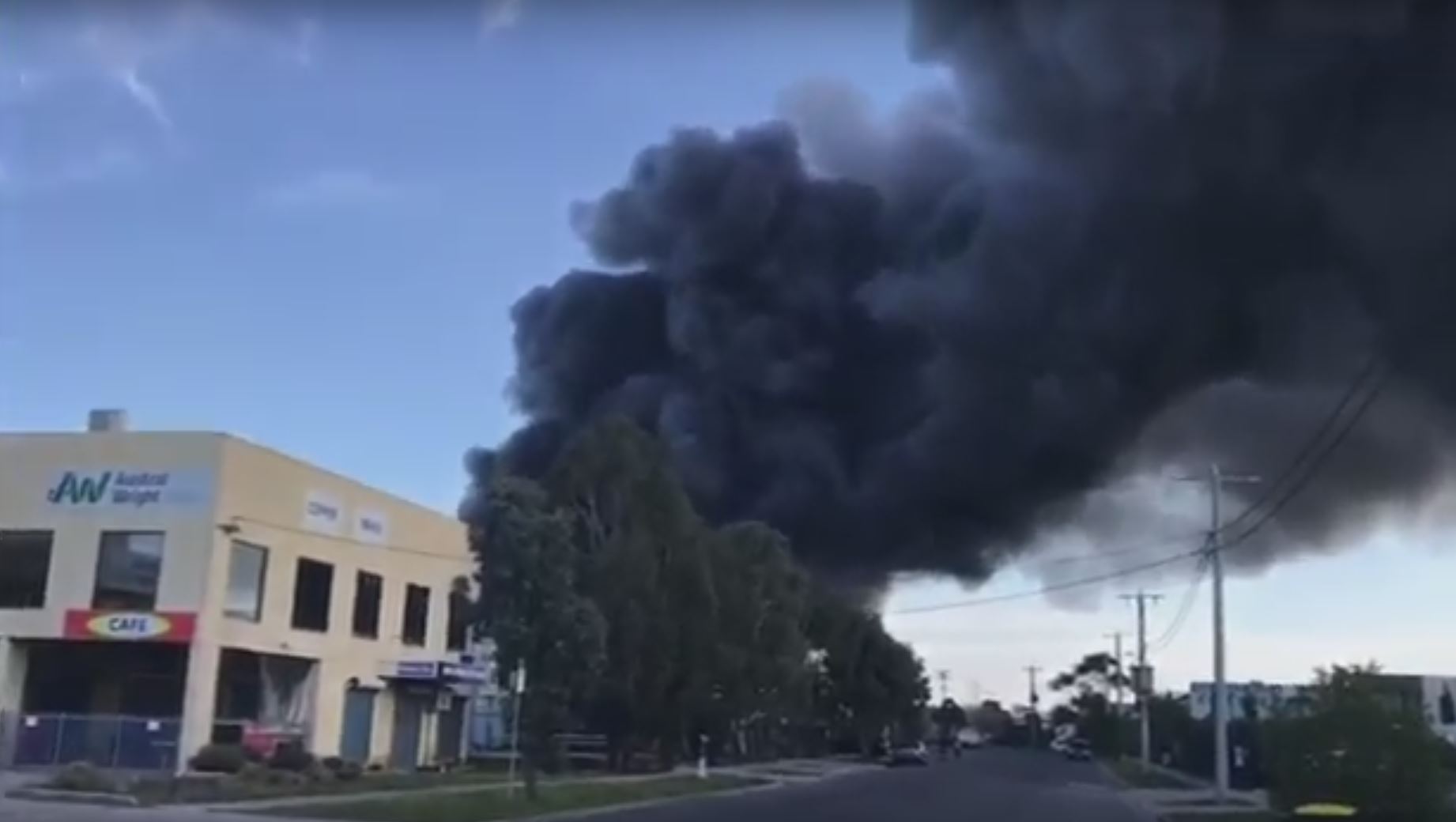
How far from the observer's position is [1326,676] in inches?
1244

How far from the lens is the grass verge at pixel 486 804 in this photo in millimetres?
28609

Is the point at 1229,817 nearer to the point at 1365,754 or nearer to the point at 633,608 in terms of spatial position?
the point at 1365,754

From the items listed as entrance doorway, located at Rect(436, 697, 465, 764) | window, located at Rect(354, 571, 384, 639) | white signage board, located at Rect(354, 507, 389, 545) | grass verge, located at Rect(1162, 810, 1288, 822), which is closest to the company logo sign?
white signage board, located at Rect(354, 507, 389, 545)

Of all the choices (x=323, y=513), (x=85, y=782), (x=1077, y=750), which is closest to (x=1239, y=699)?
(x=1077, y=750)

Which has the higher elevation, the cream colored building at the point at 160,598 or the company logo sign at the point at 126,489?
the company logo sign at the point at 126,489

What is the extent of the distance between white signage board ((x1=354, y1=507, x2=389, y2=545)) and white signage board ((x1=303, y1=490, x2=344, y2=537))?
96 centimetres

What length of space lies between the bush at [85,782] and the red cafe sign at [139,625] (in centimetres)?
741

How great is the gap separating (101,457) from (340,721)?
383 inches

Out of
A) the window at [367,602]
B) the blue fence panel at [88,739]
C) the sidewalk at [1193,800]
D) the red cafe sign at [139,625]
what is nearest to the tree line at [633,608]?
the window at [367,602]

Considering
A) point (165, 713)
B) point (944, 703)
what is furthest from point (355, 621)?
point (944, 703)

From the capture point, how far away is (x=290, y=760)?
4091cm

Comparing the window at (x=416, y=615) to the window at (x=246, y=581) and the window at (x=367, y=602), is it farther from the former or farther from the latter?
the window at (x=246, y=581)

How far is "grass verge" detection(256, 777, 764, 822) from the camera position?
28609mm

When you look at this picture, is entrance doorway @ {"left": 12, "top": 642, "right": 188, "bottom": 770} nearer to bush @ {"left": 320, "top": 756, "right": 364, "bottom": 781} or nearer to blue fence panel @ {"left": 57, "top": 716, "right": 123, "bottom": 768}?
blue fence panel @ {"left": 57, "top": 716, "right": 123, "bottom": 768}
